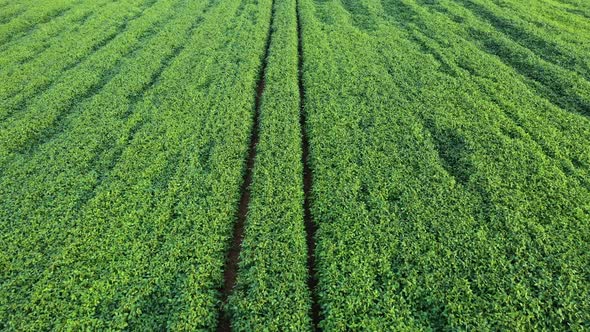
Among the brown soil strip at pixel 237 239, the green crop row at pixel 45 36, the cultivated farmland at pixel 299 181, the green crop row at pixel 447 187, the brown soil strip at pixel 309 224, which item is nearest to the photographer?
the green crop row at pixel 447 187

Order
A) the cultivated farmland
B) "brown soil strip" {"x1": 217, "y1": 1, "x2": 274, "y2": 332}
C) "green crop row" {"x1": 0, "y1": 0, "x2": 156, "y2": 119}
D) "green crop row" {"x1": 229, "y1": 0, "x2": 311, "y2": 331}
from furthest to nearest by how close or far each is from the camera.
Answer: "green crop row" {"x1": 0, "y1": 0, "x2": 156, "y2": 119}
"brown soil strip" {"x1": 217, "y1": 1, "x2": 274, "y2": 332}
the cultivated farmland
"green crop row" {"x1": 229, "y1": 0, "x2": 311, "y2": 331}

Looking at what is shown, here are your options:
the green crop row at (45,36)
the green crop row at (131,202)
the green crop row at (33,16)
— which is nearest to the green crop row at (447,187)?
the green crop row at (131,202)

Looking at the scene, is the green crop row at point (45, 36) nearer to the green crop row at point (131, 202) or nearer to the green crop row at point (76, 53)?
the green crop row at point (76, 53)

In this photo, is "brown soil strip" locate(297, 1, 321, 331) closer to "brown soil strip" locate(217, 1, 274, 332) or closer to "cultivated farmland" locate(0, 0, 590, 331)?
"cultivated farmland" locate(0, 0, 590, 331)

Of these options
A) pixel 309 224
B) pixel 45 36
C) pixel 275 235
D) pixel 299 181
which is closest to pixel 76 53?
pixel 45 36

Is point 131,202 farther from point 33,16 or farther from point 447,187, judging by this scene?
point 33,16

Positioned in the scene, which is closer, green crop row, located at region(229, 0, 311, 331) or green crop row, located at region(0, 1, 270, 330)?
green crop row, located at region(229, 0, 311, 331)

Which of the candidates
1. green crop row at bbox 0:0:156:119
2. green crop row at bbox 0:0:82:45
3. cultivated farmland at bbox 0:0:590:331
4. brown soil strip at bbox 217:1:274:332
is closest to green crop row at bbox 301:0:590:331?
cultivated farmland at bbox 0:0:590:331

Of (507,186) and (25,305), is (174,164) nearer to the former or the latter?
(25,305)

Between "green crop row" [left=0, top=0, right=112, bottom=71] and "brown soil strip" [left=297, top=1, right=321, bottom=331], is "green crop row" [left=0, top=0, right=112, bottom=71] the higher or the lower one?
the higher one
